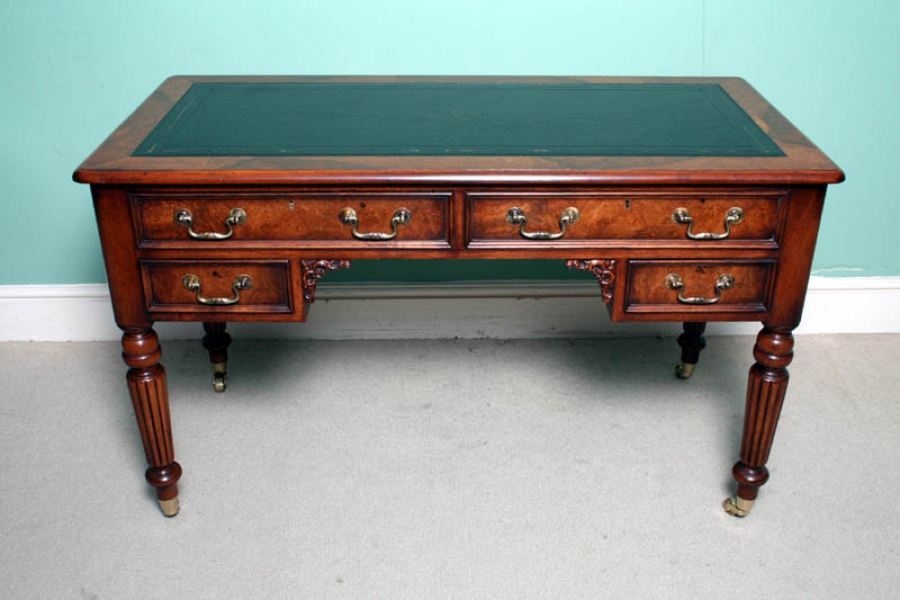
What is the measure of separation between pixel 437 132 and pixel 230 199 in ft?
1.48

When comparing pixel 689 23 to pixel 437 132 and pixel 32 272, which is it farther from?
pixel 32 272

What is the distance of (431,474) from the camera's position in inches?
92.8

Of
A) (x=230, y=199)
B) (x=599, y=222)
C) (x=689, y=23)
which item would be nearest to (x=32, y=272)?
(x=230, y=199)

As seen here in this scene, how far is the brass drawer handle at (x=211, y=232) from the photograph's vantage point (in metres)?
1.90

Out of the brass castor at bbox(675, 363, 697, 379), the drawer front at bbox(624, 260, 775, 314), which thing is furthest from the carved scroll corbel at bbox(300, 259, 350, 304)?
the brass castor at bbox(675, 363, 697, 379)

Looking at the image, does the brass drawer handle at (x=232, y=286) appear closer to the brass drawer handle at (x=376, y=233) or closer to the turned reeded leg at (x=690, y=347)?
the brass drawer handle at (x=376, y=233)

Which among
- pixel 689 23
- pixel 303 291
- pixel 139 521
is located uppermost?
pixel 689 23

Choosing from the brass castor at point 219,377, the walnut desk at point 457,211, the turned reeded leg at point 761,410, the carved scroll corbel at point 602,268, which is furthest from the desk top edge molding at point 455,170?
the brass castor at point 219,377

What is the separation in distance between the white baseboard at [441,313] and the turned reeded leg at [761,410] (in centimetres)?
80

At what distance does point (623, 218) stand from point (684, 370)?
937mm

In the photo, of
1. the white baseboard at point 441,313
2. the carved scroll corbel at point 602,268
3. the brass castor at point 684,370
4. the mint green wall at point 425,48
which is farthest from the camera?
the white baseboard at point 441,313

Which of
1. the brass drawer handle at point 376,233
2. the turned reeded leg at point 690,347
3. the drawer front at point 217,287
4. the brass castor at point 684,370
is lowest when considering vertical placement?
the brass castor at point 684,370

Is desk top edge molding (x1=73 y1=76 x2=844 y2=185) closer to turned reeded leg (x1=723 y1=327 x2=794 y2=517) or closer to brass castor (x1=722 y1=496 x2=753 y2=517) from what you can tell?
turned reeded leg (x1=723 y1=327 x2=794 y2=517)

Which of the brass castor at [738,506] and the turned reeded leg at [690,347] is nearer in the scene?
the brass castor at [738,506]
